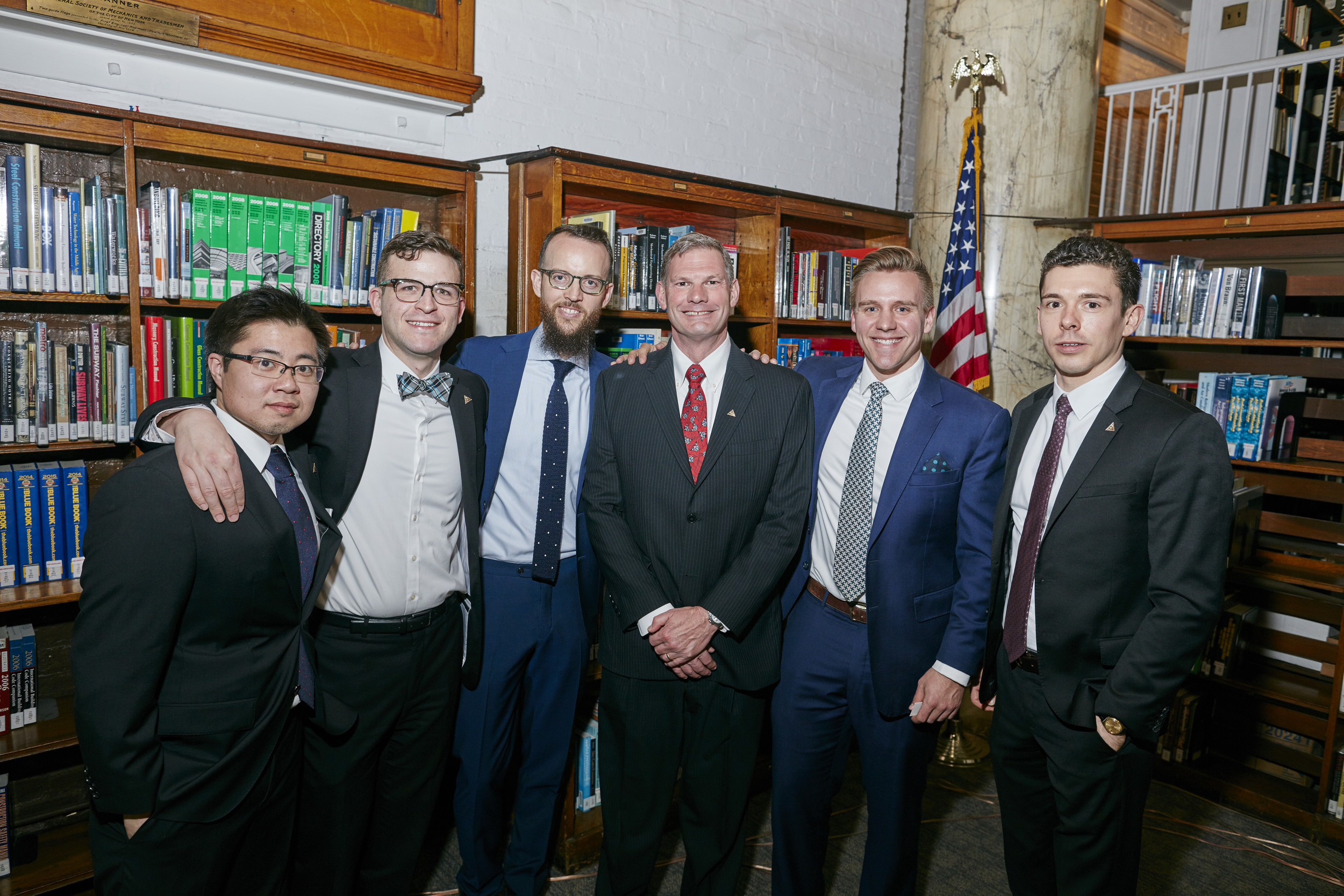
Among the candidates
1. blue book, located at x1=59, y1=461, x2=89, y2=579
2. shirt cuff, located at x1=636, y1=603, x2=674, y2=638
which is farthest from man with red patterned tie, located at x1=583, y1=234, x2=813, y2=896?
blue book, located at x1=59, y1=461, x2=89, y2=579

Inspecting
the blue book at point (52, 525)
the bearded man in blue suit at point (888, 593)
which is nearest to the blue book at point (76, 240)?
the blue book at point (52, 525)

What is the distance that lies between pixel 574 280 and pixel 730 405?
64cm

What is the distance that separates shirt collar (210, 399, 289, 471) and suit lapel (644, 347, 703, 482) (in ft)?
3.28

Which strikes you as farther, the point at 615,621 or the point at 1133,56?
the point at 1133,56

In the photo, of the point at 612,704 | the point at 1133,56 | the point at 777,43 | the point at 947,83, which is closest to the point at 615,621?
the point at 612,704

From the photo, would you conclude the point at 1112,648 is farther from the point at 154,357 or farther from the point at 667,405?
the point at 154,357

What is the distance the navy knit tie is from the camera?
5.74ft

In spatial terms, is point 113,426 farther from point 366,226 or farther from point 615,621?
point 615,621

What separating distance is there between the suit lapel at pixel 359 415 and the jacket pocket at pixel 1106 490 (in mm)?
1794

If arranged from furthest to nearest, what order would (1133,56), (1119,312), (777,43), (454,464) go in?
(1133,56), (777,43), (454,464), (1119,312)

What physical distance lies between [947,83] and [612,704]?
3.93 m

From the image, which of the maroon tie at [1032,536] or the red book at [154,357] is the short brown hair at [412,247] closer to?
the red book at [154,357]

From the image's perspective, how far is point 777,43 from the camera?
13.9 ft

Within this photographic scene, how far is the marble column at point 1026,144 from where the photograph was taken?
4254 mm
